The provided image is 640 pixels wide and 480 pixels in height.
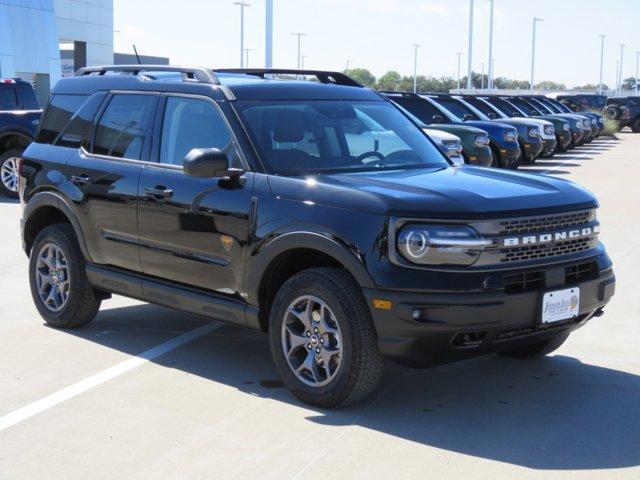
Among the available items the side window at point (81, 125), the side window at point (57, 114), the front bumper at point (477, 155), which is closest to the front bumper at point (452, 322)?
the side window at point (81, 125)

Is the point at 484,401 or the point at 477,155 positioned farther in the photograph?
the point at 477,155

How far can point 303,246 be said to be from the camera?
534 cm

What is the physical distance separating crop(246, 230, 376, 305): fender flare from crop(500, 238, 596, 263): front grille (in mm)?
726

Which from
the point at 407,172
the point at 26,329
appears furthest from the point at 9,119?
the point at 407,172

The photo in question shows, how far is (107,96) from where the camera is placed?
22.9ft

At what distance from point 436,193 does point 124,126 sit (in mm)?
2532

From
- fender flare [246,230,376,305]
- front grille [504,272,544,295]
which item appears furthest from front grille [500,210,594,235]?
fender flare [246,230,376,305]

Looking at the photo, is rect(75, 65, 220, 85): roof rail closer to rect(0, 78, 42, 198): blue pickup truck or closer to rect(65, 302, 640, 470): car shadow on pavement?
rect(65, 302, 640, 470): car shadow on pavement

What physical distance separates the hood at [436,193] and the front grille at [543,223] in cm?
4

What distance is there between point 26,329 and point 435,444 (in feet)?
11.7

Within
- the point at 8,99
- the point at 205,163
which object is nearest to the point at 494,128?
the point at 8,99

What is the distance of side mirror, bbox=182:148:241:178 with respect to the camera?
18.6 ft

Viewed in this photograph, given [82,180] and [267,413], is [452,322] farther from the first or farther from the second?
[82,180]

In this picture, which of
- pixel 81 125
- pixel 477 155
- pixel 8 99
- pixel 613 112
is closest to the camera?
pixel 81 125
